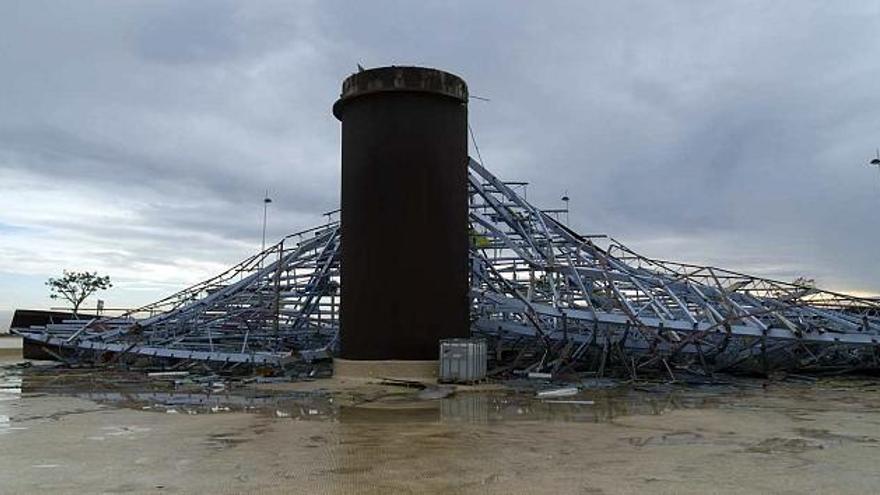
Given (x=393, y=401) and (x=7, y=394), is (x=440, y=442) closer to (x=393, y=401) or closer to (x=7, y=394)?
(x=393, y=401)

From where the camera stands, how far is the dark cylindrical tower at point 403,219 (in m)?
26.4

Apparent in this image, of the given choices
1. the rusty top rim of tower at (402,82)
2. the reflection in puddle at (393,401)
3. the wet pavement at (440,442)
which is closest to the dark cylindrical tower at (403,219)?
the rusty top rim of tower at (402,82)

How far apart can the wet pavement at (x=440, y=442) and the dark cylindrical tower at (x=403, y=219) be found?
4702 mm

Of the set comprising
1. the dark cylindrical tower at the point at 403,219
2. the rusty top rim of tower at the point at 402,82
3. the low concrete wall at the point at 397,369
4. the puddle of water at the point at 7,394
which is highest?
the rusty top rim of tower at the point at 402,82

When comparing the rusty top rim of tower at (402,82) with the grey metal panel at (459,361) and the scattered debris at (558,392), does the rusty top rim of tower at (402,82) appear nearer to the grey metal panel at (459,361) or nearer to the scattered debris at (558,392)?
the grey metal panel at (459,361)

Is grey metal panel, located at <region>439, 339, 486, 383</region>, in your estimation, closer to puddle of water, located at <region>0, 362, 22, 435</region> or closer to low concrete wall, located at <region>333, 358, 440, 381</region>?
low concrete wall, located at <region>333, 358, 440, 381</region>

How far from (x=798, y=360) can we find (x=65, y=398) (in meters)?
25.7

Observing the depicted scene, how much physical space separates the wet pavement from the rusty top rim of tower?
1137cm

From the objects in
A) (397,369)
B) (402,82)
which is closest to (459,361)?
(397,369)

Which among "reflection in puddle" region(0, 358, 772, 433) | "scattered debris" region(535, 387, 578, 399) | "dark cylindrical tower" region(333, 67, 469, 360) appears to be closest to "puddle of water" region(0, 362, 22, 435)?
"reflection in puddle" region(0, 358, 772, 433)

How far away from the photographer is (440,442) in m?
12.6

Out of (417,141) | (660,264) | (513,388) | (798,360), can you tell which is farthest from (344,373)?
(798,360)

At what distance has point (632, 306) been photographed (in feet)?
95.9

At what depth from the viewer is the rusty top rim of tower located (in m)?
27.0
